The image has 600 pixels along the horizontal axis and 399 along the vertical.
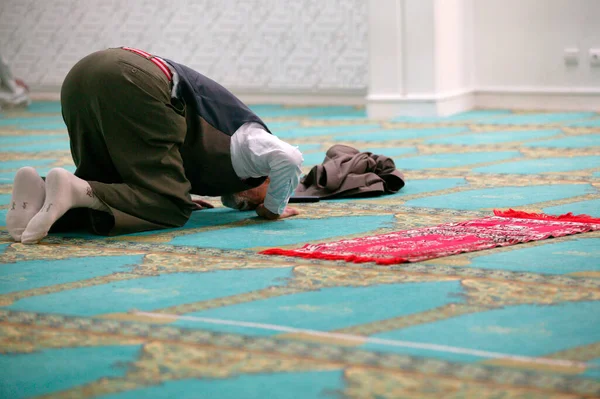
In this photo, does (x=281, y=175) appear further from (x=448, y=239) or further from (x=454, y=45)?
(x=454, y=45)

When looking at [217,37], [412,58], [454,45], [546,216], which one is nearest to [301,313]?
[546,216]

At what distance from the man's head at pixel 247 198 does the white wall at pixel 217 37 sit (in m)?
5.15

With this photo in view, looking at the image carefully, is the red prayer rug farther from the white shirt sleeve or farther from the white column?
the white column

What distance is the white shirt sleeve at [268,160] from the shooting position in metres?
3.40

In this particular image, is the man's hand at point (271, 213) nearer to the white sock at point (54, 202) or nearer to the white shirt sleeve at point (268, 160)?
the white shirt sleeve at point (268, 160)

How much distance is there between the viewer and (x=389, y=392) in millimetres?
1798

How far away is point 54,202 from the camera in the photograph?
10.4 ft

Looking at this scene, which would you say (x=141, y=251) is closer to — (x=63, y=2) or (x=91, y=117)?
(x=91, y=117)

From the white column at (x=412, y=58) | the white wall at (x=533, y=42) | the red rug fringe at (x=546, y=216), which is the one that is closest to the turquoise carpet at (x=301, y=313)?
the red rug fringe at (x=546, y=216)

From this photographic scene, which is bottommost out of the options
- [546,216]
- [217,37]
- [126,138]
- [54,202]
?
[546,216]

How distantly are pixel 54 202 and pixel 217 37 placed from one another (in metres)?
6.33

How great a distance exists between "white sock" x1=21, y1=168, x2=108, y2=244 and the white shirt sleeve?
0.58 metres

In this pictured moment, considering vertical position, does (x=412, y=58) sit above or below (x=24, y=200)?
above

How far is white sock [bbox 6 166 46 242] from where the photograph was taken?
3.20 m
